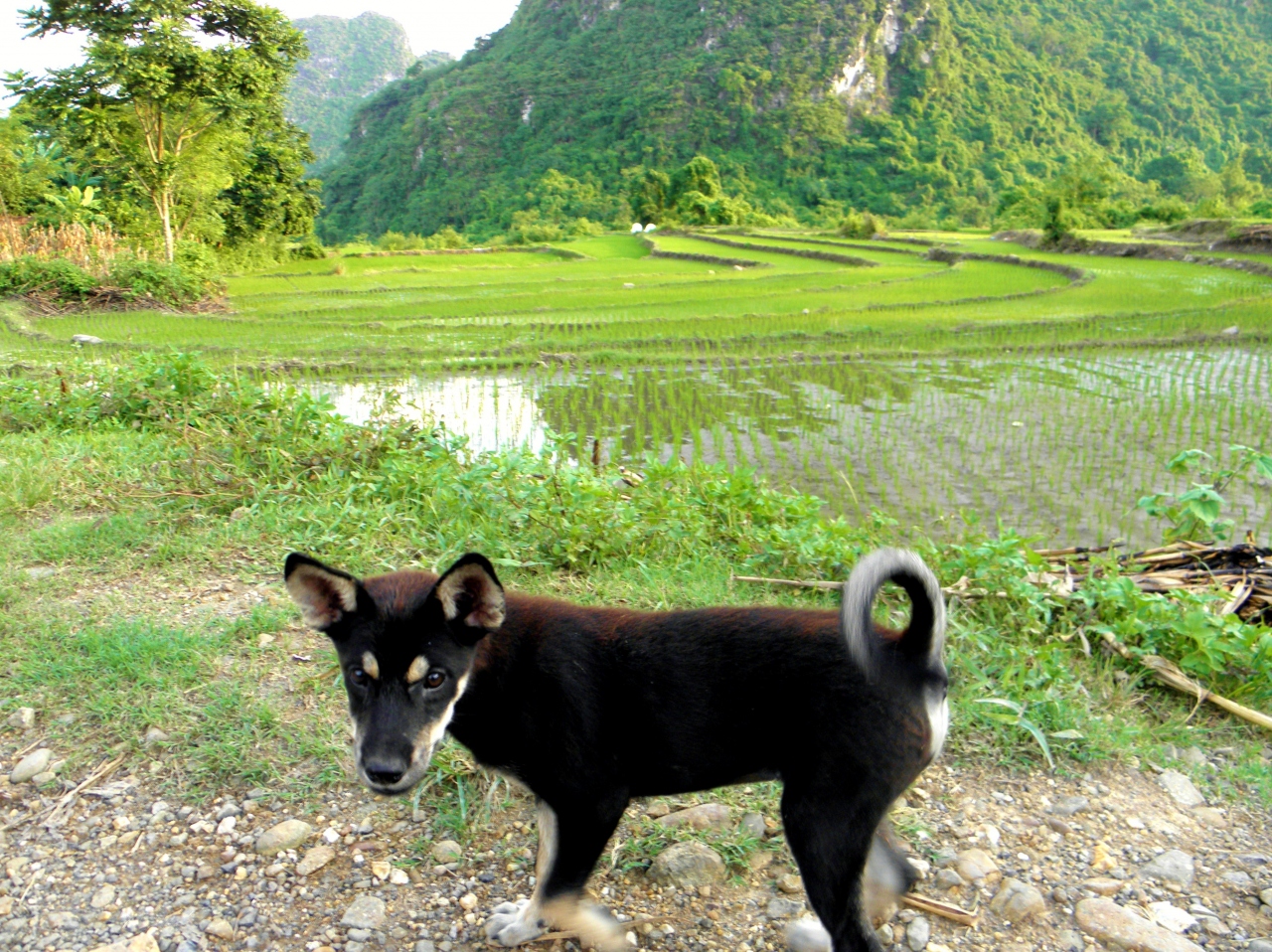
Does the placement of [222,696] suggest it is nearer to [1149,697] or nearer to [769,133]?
[1149,697]

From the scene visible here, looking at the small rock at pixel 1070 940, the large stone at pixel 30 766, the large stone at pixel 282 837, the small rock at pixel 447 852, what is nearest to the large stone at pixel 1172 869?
the small rock at pixel 1070 940

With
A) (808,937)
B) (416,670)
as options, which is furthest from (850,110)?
(416,670)

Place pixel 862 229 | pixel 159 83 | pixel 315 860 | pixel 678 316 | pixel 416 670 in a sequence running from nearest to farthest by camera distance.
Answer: pixel 416 670 < pixel 315 860 < pixel 678 316 < pixel 159 83 < pixel 862 229

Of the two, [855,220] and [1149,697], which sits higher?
[855,220]

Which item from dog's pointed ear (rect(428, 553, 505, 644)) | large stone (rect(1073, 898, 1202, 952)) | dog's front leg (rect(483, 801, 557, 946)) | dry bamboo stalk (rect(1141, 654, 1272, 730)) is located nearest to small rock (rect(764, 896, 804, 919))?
dog's front leg (rect(483, 801, 557, 946))

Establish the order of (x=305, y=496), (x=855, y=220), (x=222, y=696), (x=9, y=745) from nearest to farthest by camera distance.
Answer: (x=9, y=745), (x=222, y=696), (x=305, y=496), (x=855, y=220)

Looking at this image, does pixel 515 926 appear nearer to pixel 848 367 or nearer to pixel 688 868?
pixel 688 868

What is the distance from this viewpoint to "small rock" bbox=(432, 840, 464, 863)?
2.62 meters

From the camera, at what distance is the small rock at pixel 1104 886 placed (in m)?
2.49

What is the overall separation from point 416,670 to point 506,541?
2.27 metres

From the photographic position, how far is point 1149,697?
352 cm

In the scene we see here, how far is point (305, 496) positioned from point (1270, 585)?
5.06 m

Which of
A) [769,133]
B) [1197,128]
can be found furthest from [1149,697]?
[1197,128]

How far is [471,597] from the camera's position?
2221 mm
